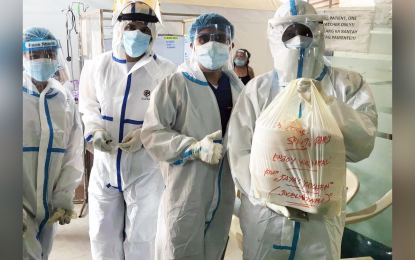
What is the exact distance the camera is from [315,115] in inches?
39.0

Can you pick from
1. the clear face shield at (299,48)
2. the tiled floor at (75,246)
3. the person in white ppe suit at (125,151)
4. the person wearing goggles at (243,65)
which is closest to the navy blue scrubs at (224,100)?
the clear face shield at (299,48)

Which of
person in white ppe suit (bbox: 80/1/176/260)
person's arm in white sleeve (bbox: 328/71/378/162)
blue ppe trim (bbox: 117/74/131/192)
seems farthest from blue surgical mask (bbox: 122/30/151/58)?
person's arm in white sleeve (bbox: 328/71/378/162)

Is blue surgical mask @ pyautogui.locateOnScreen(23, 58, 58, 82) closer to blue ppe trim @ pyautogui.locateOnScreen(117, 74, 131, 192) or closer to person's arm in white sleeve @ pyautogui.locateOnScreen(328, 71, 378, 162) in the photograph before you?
blue ppe trim @ pyautogui.locateOnScreen(117, 74, 131, 192)

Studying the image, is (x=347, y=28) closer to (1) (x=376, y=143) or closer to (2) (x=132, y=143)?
(1) (x=376, y=143)

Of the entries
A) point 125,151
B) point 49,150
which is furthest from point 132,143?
point 49,150

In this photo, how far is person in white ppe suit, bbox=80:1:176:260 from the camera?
1751mm

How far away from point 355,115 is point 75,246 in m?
2.04

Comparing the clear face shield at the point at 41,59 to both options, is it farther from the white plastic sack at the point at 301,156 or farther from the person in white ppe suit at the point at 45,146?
the white plastic sack at the point at 301,156

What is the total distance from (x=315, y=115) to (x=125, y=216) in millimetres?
1228

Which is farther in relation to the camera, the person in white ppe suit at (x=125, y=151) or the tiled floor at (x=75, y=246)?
the tiled floor at (x=75, y=246)

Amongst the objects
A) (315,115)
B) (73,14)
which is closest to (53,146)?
(315,115)

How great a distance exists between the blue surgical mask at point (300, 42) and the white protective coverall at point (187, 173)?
0.39m

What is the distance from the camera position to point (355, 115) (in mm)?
1078

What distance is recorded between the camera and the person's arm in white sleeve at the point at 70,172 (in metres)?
1.38
